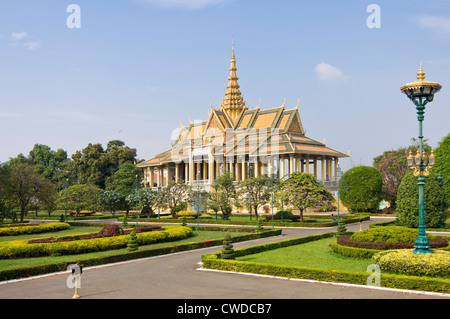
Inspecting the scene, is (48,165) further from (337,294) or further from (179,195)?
(337,294)

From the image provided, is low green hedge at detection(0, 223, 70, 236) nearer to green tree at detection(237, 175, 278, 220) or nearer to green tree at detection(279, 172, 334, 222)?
green tree at detection(237, 175, 278, 220)

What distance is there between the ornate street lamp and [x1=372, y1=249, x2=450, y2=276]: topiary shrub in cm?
66

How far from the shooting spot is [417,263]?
44.4ft

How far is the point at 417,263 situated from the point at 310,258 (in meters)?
5.28

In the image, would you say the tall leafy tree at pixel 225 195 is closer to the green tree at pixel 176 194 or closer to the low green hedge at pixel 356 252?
the green tree at pixel 176 194

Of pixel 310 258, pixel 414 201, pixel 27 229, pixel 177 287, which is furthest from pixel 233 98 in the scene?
pixel 177 287

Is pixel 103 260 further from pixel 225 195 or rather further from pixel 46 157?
pixel 46 157

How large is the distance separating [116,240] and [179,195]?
2099 cm

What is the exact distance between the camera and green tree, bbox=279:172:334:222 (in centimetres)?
3500

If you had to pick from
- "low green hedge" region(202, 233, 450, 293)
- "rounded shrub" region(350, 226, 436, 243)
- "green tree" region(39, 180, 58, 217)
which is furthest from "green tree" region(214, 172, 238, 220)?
"low green hedge" region(202, 233, 450, 293)

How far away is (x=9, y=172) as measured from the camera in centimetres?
3759

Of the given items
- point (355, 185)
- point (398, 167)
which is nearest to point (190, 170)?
point (355, 185)

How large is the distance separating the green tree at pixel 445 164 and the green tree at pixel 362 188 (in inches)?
327

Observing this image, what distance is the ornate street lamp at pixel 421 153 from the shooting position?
15008mm
